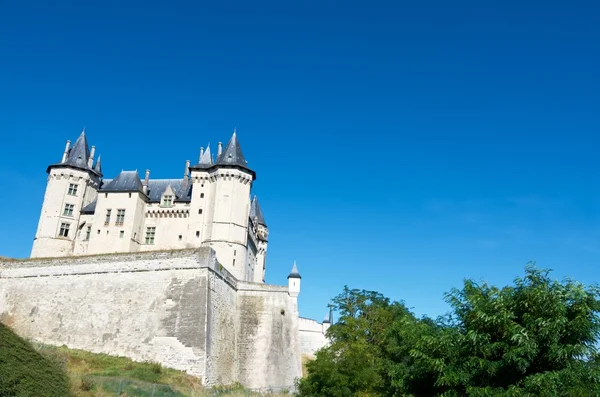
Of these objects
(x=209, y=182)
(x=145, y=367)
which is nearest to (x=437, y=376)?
(x=145, y=367)

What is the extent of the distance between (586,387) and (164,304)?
22046mm

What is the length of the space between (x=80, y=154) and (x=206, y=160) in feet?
36.7

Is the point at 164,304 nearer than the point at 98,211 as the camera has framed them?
Yes

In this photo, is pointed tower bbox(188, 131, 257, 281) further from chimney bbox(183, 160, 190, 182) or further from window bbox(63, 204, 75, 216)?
window bbox(63, 204, 75, 216)

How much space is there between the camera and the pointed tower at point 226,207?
130ft

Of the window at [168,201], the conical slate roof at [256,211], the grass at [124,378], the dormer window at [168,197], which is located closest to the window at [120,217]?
the dormer window at [168,197]

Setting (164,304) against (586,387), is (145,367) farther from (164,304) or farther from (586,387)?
(586,387)

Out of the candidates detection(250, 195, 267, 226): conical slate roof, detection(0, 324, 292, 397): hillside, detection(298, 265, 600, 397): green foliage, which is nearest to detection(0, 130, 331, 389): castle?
detection(0, 324, 292, 397): hillside

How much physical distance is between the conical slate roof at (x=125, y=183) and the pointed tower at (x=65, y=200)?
6.77 feet

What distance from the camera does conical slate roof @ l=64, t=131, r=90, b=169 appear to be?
44375 millimetres

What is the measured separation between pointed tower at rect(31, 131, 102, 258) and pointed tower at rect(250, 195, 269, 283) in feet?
49.1

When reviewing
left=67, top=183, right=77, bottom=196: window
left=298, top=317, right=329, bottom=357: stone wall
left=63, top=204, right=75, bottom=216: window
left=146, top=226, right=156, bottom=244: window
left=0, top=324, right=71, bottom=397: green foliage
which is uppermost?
left=67, top=183, right=77, bottom=196: window

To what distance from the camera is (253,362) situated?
31.8 metres

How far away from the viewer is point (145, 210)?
4397cm
